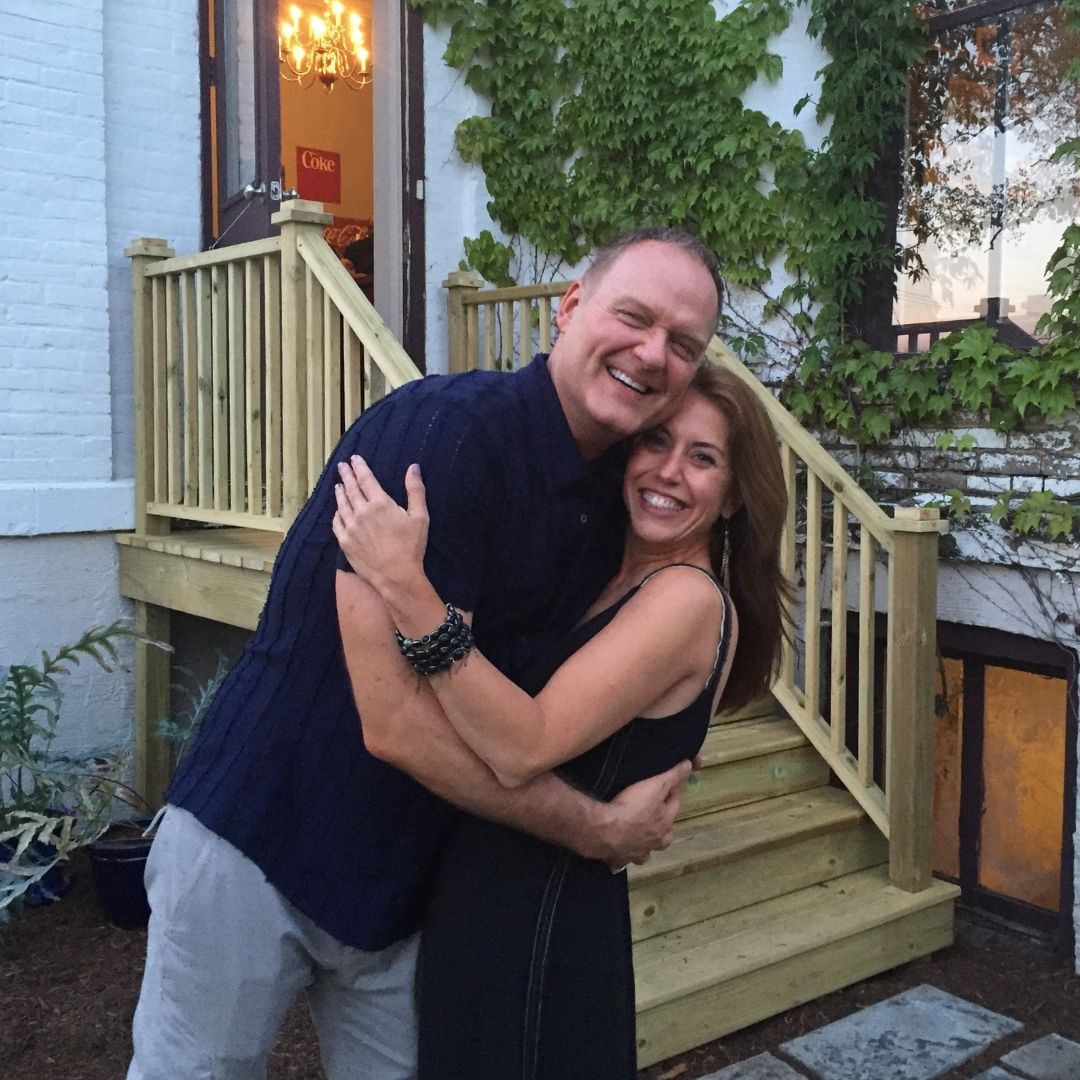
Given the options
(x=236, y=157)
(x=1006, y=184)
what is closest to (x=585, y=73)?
(x=236, y=157)

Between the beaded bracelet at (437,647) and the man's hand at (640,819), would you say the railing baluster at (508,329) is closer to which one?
the man's hand at (640,819)

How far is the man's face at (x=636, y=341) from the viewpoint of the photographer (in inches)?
63.5

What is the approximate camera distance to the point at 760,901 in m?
3.84

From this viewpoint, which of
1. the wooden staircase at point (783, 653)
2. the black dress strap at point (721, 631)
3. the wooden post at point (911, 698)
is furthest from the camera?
the wooden post at point (911, 698)

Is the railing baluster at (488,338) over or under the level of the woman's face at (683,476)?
over

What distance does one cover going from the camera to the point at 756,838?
3803 millimetres

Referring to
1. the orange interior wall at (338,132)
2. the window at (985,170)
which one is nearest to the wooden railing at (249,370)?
the window at (985,170)

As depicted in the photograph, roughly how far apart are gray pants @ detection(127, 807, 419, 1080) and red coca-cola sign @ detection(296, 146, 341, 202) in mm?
7315

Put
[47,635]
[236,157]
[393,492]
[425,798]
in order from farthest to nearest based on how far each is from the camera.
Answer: [236,157], [47,635], [425,798], [393,492]

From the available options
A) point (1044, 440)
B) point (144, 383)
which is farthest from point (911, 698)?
point (144, 383)

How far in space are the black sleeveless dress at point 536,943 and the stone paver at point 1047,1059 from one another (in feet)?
7.01

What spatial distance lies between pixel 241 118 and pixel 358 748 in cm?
424

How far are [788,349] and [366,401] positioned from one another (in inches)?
90.7

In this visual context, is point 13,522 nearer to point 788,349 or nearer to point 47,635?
point 47,635
